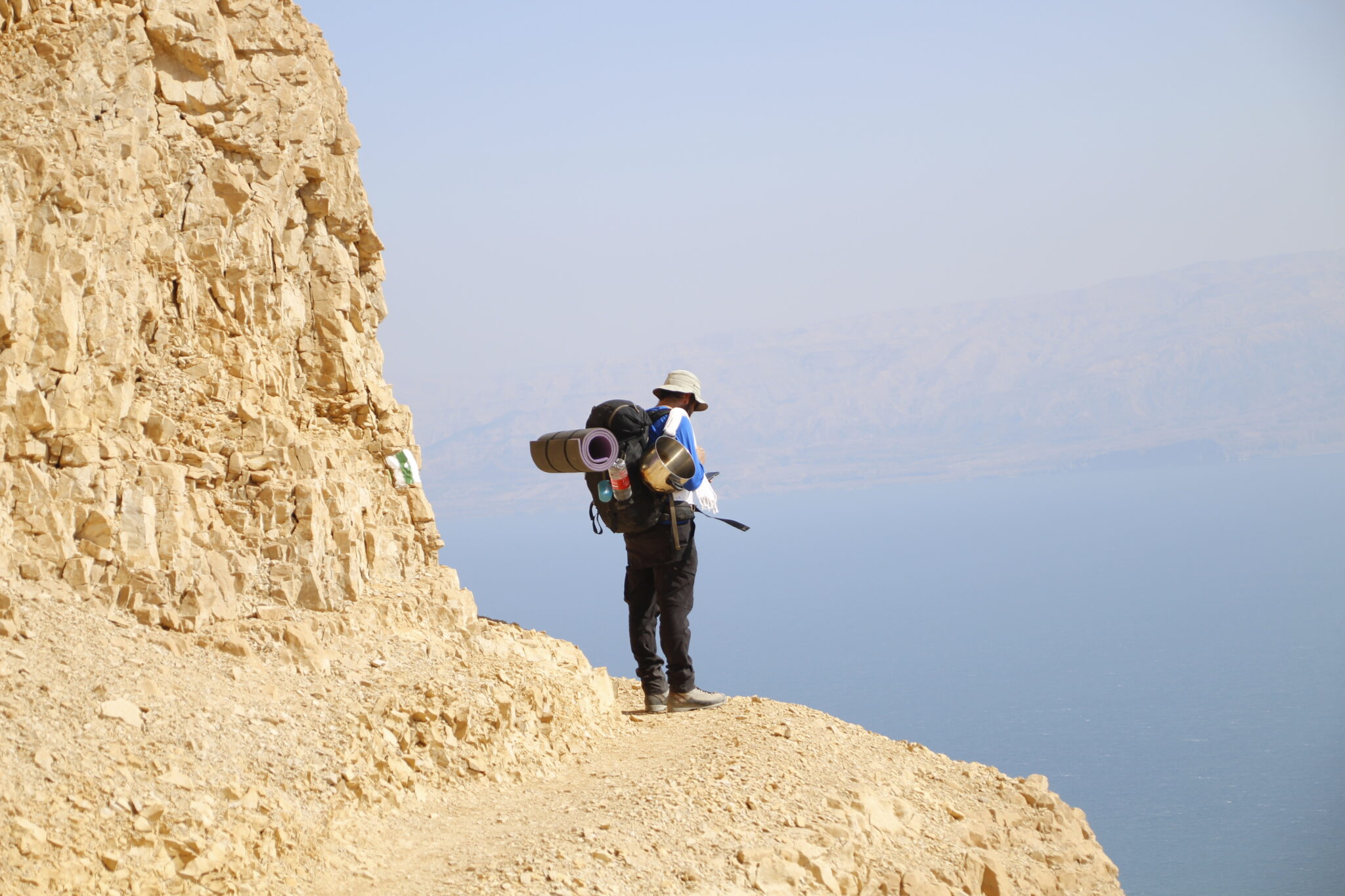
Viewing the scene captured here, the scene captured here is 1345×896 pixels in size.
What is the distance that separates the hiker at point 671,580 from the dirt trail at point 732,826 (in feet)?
0.83

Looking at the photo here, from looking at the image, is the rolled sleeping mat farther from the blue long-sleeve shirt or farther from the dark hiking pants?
the dark hiking pants

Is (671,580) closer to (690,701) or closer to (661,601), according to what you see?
(661,601)

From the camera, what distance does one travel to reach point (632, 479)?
321 inches

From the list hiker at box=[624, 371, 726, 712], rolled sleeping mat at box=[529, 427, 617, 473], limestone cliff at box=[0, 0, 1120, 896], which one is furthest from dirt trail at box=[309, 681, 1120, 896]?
rolled sleeping mat at box=[529, 427, 617, 473]

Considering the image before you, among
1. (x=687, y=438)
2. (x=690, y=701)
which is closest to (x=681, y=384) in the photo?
(x=687, y=438)

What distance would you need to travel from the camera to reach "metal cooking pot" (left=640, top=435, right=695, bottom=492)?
26.3 feet

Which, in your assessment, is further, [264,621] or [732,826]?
[264,621]

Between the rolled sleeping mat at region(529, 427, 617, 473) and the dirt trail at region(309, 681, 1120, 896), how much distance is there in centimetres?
207

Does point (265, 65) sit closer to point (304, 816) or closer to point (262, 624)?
point (262, 624)

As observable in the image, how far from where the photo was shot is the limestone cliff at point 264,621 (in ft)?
18.3

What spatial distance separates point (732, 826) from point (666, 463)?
260cm

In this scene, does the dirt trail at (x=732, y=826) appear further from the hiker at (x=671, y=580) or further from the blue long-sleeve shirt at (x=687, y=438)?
the blue long-sleeve shirt at (x=687, y=438)

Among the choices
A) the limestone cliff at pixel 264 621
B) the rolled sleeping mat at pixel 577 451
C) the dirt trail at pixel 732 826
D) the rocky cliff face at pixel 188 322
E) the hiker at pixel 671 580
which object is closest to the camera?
the limestone cliff at pixel 264 621

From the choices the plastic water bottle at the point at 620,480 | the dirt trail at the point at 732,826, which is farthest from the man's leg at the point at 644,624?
the plastic water bottle at the point at 620,480
